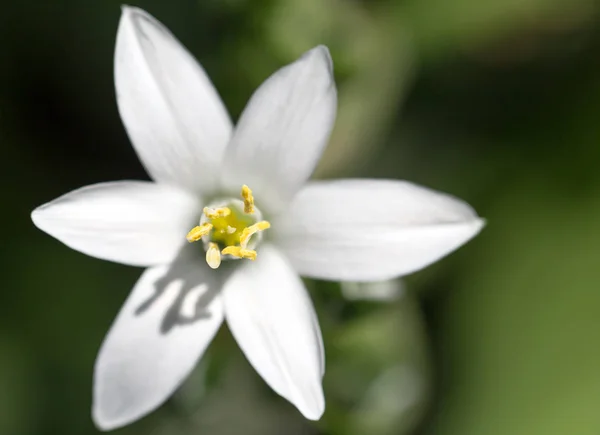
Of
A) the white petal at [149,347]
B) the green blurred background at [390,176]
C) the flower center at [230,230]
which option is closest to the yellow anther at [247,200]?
the flower center at [230,230]

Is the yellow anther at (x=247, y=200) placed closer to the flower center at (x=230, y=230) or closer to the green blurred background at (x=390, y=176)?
the flower center at (x=230, y=230)

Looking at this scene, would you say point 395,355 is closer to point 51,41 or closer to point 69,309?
point 69,309

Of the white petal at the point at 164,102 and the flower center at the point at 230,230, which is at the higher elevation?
the white petal at the point at 164,102

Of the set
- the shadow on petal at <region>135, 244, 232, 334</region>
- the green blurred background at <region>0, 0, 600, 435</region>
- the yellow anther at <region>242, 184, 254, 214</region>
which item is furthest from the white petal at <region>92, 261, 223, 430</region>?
the green blurred background at <region>0, 0, 600, 435</region>

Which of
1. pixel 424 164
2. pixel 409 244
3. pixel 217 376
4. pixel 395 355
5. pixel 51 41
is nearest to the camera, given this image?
pixel 409 244

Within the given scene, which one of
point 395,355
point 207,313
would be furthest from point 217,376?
point 395,355

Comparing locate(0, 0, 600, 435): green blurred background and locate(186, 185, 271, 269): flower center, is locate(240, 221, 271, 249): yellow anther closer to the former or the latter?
locate(186, 185, 271, 269): flower center
